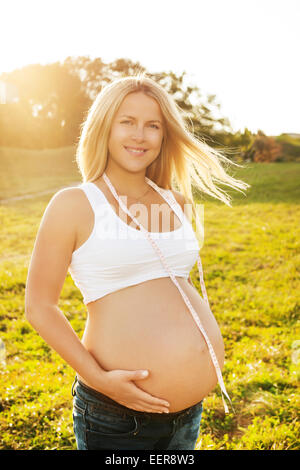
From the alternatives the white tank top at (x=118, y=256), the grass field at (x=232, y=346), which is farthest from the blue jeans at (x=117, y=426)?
the grass field at (x=232, y=346)

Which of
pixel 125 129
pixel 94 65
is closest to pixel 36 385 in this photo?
pixel 125 129

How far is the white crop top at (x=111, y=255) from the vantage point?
1720mm

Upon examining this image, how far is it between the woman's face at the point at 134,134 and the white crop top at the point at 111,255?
250 mm

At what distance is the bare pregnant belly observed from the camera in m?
1.72

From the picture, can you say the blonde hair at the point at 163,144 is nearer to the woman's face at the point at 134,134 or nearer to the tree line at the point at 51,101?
the woman's face at the point at 134,134

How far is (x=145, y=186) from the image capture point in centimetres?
225

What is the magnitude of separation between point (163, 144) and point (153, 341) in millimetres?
1108

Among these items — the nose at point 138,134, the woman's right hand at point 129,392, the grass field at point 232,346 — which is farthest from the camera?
the grass field at point 232,346

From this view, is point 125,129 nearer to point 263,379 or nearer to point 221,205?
point 263,379

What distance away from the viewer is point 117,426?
171cm

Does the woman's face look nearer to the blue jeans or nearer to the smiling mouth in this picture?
the smiling mouth

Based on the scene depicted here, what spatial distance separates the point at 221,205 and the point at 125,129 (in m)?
11.0

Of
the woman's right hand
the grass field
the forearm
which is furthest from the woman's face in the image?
the grass field

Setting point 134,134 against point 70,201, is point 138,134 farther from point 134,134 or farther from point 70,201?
point 70,201
